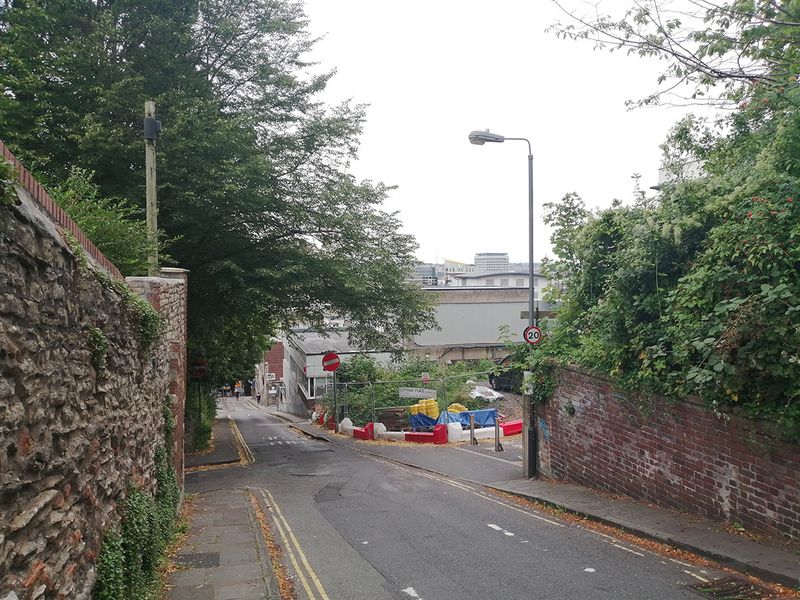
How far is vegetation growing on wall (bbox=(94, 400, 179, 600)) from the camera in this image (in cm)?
521

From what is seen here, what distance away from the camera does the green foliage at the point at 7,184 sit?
3303 mm

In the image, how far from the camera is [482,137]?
48.3 ft

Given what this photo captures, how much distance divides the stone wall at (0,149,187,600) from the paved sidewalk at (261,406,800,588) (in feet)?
23.2

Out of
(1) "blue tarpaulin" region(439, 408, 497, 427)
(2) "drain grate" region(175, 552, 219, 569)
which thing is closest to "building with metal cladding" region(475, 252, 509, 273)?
(1) "blue tarpaulin" region(439, 408, 497, 427)

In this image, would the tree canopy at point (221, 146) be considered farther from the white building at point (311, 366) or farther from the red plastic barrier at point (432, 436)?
the white building at point (311, 366)

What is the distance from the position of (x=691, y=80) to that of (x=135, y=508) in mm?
8891

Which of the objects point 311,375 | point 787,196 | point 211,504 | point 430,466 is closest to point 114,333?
point 211,504

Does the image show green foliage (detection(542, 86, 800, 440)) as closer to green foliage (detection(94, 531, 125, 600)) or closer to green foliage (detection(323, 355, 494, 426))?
green foliage (detection(94, 531, 125, 600))

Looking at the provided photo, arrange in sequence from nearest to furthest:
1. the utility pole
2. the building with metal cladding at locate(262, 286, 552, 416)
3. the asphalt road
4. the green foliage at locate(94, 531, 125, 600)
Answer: the green foliage at locate(94, 531, 125, 600) → the asphalt road → the utility pole → the building with metal cladding at locate(262, 286, 552, 416)

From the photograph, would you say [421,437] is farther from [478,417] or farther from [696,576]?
[696,576]

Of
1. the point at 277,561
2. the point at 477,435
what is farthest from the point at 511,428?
the point at 277,561

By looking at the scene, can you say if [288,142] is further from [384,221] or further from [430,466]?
[430,466]

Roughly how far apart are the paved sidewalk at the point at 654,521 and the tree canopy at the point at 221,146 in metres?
7.03

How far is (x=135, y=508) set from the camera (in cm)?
654
